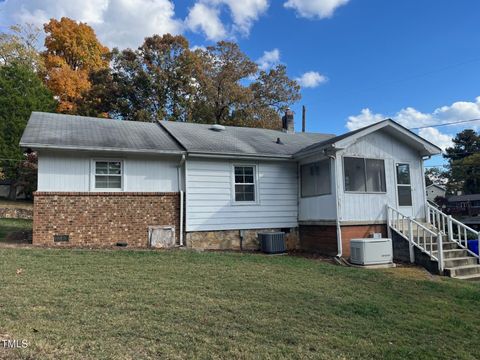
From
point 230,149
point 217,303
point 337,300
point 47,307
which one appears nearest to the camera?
point 47,307

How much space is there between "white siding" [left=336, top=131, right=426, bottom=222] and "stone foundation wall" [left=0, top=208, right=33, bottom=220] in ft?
58.8

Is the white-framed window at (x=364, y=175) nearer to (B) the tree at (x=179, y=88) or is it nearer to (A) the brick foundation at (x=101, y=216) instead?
(A) the brick foundation at (x=101, y=216)

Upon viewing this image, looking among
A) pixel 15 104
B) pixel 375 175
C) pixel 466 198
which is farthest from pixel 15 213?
pixel 466 198

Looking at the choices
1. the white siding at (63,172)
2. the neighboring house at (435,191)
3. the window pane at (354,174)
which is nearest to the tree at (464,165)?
the neighboring house at (435,191)

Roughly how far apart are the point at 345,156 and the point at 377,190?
1.59 m

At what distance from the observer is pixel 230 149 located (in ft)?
41.4

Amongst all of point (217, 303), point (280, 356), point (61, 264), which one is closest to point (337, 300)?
point (217, 303)

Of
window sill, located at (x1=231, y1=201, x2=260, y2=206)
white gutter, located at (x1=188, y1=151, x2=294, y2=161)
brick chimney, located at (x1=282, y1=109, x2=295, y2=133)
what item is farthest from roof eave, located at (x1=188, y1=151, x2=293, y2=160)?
brick chimney, located at (x1=282, y1=109, x2=295, y2=133)

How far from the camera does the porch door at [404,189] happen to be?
12617 mm

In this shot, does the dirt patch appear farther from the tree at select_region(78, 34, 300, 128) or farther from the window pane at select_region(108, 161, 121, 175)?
the tree at select_region(78, 34, 300, 128)

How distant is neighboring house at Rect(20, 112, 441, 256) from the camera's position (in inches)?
423

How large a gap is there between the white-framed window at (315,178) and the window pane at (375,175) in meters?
1.32

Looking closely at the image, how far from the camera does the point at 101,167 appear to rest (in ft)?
36.9

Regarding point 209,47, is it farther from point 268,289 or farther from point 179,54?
point 268,289
